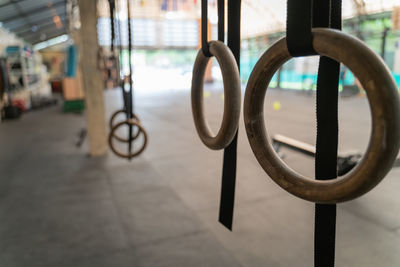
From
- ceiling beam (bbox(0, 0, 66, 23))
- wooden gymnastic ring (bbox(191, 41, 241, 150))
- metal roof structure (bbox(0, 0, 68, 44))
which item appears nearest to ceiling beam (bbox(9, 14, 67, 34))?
metal roof structure (bbox(0, 0, 68, 44))

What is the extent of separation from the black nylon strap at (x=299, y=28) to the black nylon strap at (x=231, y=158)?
13.8 inches

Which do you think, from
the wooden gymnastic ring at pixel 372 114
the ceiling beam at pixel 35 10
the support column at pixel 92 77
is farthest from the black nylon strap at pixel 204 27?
the ceiling beam at pixel 35 10

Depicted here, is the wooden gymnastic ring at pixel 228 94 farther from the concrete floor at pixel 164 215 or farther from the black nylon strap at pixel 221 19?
the concrete floor at pixel 164 215

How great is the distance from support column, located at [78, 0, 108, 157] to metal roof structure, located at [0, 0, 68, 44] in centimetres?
763

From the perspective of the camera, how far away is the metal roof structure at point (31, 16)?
34.5 ft

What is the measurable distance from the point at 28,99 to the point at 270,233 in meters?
9.73

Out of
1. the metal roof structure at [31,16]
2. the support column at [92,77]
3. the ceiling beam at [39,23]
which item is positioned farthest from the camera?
the ceiling beam at [39,23]

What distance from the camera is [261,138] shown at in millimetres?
653

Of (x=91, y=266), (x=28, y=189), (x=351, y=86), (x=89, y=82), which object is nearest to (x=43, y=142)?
(x=89, y=82)

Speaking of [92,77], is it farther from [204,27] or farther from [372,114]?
[372,114]

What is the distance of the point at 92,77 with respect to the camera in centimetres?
395

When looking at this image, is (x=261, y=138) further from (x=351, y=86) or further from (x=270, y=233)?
(x=351, y=86)

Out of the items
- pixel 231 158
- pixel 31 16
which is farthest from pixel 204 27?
pixel 31 16

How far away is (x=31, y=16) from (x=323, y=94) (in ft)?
49.0
